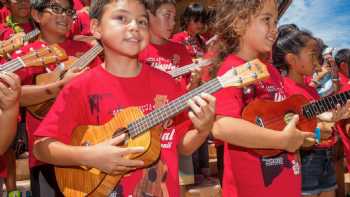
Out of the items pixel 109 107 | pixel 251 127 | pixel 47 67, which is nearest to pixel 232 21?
pixel 251 127

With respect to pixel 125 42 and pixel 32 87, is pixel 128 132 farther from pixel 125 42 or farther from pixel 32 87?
pixel 32 87

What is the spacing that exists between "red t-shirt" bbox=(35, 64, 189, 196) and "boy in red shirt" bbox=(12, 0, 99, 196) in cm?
74

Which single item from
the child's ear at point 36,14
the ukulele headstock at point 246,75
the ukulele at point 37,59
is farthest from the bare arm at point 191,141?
the child's ear at point 36,14

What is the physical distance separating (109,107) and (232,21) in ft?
2.67

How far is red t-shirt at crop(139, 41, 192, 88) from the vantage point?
3355 millimetres

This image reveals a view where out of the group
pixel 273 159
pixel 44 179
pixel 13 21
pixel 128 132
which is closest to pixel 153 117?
pixel 128 132

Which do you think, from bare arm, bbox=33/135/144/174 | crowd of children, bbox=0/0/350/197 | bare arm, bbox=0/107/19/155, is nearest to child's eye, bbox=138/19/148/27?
crowd of children, bbox=0/0/350/197

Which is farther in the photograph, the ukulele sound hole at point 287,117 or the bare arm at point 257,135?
the ukulele sound hole at point 287,117

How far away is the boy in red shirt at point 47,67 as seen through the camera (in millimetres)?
2568

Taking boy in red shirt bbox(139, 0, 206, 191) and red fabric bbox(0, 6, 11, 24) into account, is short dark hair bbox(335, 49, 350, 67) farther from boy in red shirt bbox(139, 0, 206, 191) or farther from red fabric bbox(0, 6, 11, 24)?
red fabric bbox(0, 6, 11, 24)

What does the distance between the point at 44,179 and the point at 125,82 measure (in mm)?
922

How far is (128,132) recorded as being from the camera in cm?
184

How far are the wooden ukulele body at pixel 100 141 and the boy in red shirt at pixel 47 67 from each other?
25.9 inches

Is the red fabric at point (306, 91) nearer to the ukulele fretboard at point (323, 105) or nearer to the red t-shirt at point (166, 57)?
the ukulele fretboard at point (323, 105)
